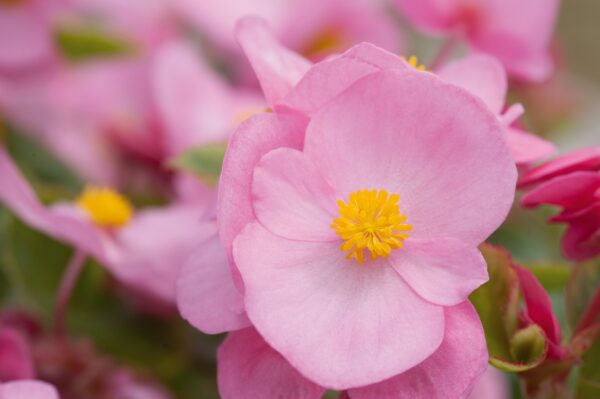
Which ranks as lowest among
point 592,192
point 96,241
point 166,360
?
point 166,360

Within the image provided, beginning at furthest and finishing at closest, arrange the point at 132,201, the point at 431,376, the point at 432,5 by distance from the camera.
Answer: the point at 132,201
the point at 432,5
the point at 431,376

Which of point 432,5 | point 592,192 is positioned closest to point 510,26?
point 432,5

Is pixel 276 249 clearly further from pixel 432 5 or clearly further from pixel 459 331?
pixel 432 5

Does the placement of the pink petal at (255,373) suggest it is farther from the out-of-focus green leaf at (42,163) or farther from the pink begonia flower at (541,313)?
the out-of-focus green leaf at (42,163)

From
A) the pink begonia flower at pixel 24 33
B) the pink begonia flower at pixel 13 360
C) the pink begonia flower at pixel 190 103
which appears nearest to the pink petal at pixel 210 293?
the pink begonia flower at pixel 13 360

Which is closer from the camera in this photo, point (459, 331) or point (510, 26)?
point (459, 331)

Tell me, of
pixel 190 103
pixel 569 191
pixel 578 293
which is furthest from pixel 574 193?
pixel 190 103

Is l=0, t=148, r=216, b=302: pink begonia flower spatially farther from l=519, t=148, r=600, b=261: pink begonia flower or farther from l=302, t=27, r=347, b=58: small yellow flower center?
l=302, t=27, r=347, b=58: small yellow flower center
